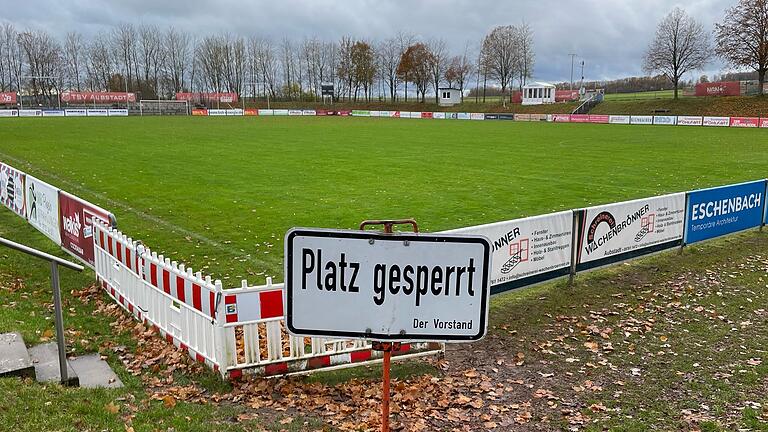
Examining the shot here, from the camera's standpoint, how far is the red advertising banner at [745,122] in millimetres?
53094

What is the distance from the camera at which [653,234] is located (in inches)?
431

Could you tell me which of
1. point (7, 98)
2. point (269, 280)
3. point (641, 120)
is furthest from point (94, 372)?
point (7, 98)

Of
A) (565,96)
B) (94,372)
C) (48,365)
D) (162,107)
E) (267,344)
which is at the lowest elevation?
(94,372)

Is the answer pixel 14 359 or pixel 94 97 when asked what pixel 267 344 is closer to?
pixel 14 359

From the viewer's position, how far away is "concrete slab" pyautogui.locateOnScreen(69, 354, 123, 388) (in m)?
5.91

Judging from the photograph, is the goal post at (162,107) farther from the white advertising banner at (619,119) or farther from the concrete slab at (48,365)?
the concrete slab at (48,365)

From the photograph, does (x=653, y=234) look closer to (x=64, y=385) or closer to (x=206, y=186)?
(x=64, y=385)

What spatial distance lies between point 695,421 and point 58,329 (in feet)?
19.6

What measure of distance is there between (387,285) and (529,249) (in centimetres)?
622

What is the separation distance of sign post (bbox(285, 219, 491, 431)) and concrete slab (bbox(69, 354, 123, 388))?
3.64 m

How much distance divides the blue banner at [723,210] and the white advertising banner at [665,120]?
5232 centimetres

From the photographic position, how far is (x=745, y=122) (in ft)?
177

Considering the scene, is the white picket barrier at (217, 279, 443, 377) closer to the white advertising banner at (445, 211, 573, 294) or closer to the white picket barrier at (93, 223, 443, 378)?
the white picket barrier at (93, 223, 443, 378)

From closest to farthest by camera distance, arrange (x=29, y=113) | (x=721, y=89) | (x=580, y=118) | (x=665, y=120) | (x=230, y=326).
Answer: (x=230, y=326), (x=665, y=120), (x=580, y=118), (x=721, y=89), (x=29, y=113)
